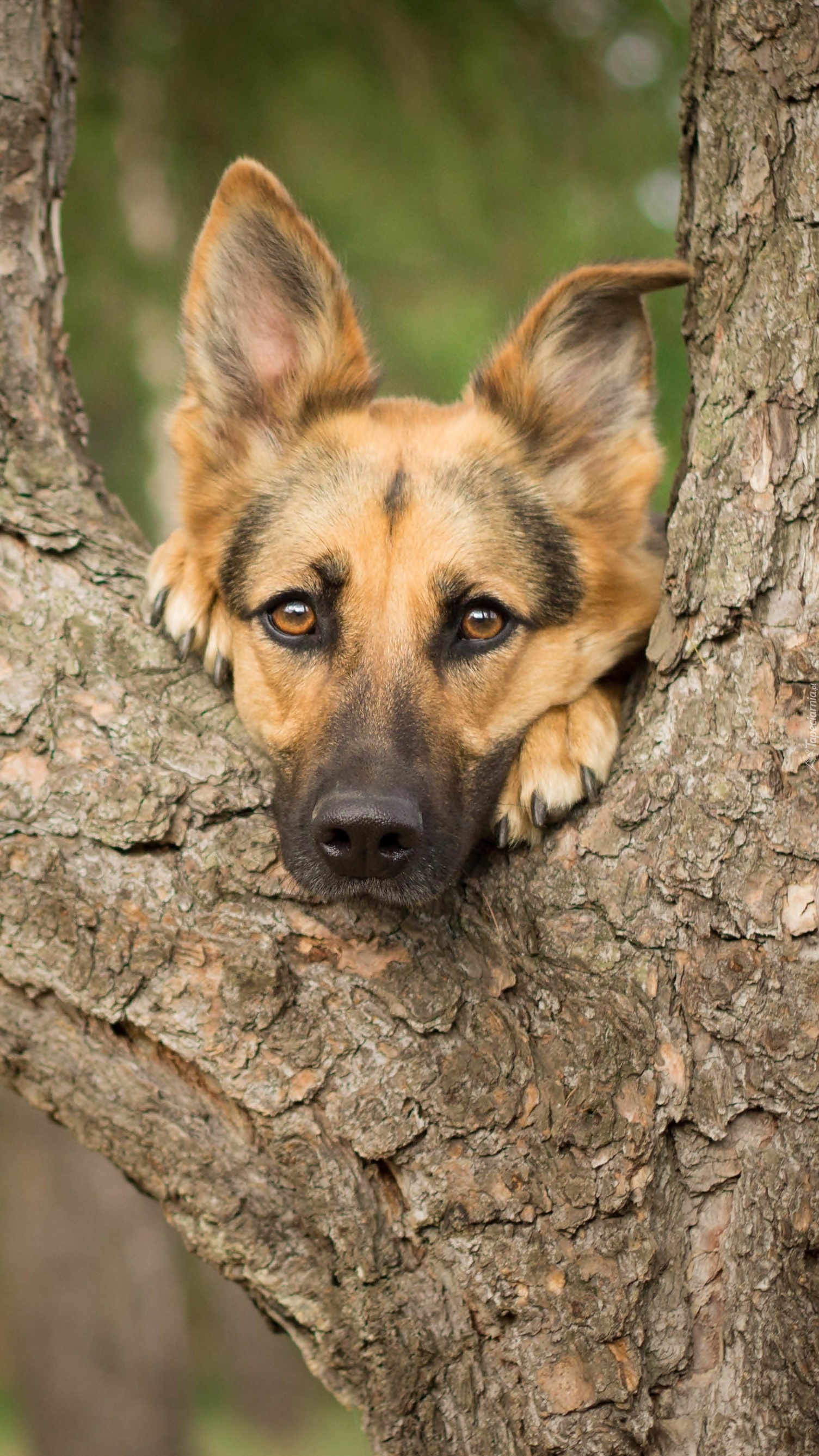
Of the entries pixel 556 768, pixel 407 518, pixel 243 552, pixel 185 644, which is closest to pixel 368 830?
pixel 556 768

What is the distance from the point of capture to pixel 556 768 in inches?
127

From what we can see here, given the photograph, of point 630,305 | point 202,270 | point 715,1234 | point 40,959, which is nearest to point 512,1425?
point 715,1234

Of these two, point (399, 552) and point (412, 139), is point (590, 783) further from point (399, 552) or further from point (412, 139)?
point (412, 139)

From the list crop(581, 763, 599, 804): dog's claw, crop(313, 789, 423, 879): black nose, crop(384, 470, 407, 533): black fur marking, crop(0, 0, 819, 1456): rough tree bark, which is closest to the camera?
crop(0, 0, 819, 1456): rough tree bark

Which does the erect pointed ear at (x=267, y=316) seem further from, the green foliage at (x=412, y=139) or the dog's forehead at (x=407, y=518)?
the green foliage at (x=412, y=139)

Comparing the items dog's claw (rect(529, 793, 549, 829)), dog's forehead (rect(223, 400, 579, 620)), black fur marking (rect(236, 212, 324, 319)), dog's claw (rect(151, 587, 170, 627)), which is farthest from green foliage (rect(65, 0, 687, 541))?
dog's claw (rect(529, 793, 549, 829))

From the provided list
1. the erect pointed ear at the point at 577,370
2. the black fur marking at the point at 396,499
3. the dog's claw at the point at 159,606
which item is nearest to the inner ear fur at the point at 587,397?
the erect pointed ear at the point at 577,370

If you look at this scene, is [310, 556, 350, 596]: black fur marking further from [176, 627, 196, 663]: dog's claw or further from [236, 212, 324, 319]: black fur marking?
[236, 212, 324, 319]: black fur marking

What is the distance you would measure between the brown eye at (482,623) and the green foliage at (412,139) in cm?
321

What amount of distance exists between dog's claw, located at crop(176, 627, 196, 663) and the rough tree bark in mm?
422

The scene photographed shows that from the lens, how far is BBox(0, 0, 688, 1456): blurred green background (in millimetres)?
6211

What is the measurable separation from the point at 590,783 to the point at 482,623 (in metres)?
0.79

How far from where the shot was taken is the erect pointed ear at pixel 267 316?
358cm

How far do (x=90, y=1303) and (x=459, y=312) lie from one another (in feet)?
24.2
